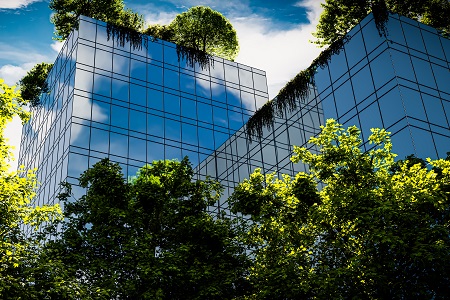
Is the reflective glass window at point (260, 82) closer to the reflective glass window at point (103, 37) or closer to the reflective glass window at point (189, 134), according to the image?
the reflective glass window at point (189, 134)

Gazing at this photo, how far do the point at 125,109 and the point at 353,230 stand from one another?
93.9ft

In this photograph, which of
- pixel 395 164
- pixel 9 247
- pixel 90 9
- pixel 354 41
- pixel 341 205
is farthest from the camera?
pixel 90 9

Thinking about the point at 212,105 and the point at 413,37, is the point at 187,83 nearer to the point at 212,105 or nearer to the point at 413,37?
the point at 212,105

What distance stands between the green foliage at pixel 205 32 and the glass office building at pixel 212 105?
5000 mm

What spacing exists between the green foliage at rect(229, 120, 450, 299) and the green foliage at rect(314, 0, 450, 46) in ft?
89.2

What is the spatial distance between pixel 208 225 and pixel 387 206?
7.54 metres

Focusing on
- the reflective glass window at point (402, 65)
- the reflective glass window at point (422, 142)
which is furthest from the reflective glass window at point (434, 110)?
the reflective glass window at point (402, 65)

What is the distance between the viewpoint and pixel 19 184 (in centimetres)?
1639

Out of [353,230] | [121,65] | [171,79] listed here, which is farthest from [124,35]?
[353,230]

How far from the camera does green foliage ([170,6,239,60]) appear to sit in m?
54.2

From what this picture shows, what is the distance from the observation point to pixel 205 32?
2200 inches

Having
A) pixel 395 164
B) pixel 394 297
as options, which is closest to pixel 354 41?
pixel 395 164

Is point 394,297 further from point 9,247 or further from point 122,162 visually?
point 122,162

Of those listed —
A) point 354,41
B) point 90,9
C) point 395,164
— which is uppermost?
point 90,9
